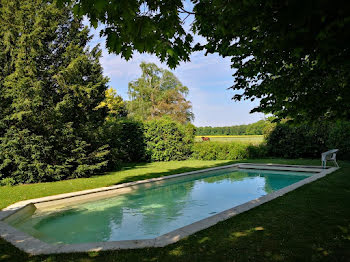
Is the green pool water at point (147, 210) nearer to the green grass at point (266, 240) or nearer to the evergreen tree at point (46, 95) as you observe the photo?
the green grass at point (266, 240)

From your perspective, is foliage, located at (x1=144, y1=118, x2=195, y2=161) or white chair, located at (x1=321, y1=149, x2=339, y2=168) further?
foliage, located at (x1=144, y1=118, x2=195, y2=161)

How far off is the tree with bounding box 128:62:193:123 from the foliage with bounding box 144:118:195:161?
17029 millimetres

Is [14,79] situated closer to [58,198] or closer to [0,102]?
[0,102]

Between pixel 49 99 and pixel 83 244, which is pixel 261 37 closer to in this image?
pixel 83 244

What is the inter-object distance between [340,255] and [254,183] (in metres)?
8.93

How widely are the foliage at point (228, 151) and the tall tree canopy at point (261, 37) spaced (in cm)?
1410

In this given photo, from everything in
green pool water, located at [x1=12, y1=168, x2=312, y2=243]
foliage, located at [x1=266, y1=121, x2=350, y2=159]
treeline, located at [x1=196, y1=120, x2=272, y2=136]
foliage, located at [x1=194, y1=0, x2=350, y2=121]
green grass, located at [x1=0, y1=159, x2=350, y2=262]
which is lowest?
green pool water, located at [x1=12, y1=168, x2=312, y2=243]

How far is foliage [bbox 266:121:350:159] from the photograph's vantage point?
15.9 meters

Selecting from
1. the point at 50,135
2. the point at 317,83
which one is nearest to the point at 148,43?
the point at 317,83

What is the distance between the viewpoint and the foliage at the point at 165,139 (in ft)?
64.3

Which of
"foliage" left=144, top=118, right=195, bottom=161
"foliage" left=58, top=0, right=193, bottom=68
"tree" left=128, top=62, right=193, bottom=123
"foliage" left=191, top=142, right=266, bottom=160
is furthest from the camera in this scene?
"tree" left=128, top=62, right=193, bottom=123

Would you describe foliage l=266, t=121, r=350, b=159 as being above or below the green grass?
above

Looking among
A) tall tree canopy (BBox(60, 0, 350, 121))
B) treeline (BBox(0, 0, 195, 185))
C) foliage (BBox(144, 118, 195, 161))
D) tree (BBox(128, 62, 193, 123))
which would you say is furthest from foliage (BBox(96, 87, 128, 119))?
tall tree canopy (BBox(60, 0, 350, 121))

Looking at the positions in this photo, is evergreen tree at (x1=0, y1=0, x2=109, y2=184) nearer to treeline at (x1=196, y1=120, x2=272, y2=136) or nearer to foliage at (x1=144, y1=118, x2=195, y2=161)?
foliage at (x1=144, y1=118, x2=195, y2=161)
